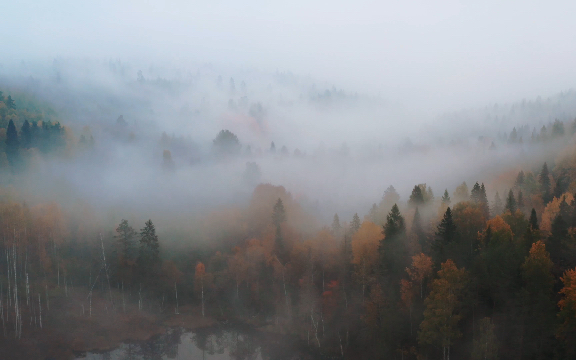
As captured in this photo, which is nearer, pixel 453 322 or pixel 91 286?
pixel 453 322

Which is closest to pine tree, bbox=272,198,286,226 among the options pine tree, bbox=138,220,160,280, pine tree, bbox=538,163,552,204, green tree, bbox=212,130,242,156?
pine tree, bbox=138,220,160,280

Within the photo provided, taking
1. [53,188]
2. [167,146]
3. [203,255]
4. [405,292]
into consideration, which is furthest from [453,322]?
[167,146]

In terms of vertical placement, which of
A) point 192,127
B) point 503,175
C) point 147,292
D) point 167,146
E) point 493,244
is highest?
point 192,127

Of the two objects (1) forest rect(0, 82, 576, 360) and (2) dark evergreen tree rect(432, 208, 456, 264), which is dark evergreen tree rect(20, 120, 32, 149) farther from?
(2) dark evergreen tree rect(432, 208, 456, 264)

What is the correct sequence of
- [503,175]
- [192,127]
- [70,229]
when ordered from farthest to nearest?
[192,127]
[503,175]
[70,229]

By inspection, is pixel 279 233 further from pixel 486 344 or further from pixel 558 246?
pixel 558 246

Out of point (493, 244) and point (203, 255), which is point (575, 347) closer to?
point (493, 244)

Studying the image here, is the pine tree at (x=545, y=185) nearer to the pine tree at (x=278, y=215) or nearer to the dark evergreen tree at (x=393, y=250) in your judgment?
the dark evergreen tree at (x=393, y=250)

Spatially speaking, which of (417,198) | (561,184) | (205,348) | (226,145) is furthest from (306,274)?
(226,145)
